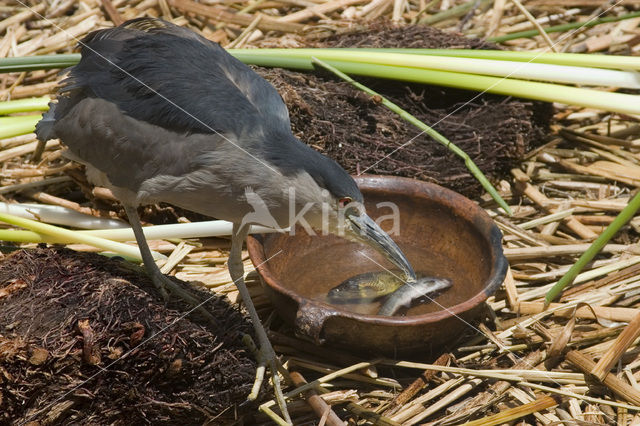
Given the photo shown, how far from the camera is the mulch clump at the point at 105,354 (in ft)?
10.2

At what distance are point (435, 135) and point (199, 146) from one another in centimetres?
170

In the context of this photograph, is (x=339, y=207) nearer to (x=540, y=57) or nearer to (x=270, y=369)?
(x=270, y=369)

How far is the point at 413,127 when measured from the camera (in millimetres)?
5031

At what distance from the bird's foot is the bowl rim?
0.92 ft

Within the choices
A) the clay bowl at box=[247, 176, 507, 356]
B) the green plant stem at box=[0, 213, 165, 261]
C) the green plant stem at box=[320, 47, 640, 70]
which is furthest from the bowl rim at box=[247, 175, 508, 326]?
the green plant stem at box=[320, 47, 640, 70]

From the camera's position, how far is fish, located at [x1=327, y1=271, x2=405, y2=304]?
13.3ft

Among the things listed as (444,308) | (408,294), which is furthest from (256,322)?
(444,308)

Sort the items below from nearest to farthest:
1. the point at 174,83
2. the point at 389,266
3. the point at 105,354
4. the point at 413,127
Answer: the point at 105,354 < the point at 174,83 < the point at 389,266 < the point at 413,127

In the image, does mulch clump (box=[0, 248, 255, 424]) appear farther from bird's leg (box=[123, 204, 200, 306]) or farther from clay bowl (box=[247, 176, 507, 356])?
clay bowl (box=[247, 176, 507, 356])

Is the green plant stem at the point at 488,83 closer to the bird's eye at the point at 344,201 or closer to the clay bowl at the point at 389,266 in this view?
the clay bowl at the point at 389,266

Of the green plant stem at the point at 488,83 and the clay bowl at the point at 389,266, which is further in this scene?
the green plant stem at the point at 488,83

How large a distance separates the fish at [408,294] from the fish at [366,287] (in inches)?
3.9

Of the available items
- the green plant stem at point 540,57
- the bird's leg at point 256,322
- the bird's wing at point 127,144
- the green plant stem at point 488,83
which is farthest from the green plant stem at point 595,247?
the bird's wing at point 127,144

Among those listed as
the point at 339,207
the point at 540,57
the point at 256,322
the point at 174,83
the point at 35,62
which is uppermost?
the point at 174,83
